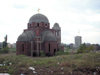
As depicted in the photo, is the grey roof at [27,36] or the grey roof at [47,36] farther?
the grey roof at [47,36]

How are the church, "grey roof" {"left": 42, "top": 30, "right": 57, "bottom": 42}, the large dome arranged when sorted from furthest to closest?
the large dome
"grey roof" {"left": 42, "top": 30, "right": 57, "bottom": 42}
the church

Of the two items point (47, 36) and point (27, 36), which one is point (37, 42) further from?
point (47, 36)

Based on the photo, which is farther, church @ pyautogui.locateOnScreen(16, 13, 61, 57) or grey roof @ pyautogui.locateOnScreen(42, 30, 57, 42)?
grey roof @ pyautogui.locateOnScreen(42, 30, 57, 42)

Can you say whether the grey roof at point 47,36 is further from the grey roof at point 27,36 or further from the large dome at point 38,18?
the large dome at point 38,18

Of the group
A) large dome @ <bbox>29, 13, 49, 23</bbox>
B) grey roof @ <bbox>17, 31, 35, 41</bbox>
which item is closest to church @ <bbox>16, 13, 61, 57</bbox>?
grey roof @ <bbox>17, 31, 35, 41</bbox>

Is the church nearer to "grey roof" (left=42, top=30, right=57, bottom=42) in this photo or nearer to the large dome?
"grey roof" (left=42, top=30, right=57, bottom=42)

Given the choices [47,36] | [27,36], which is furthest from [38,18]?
[27,36]

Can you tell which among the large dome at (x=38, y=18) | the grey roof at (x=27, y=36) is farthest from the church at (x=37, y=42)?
the large dome at (x=38, y=18)

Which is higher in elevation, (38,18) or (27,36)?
(38,18)

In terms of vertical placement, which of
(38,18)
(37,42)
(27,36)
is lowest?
(37,42)

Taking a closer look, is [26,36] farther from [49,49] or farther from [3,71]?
[3,71]

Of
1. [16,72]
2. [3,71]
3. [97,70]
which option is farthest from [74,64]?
[3,71]

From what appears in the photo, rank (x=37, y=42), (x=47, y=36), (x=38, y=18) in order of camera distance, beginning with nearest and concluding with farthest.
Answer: (x=37, y=42), (x=47, y=36), (x=38, y=18)

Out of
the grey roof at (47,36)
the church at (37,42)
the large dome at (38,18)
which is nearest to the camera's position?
the church at (37,42)
